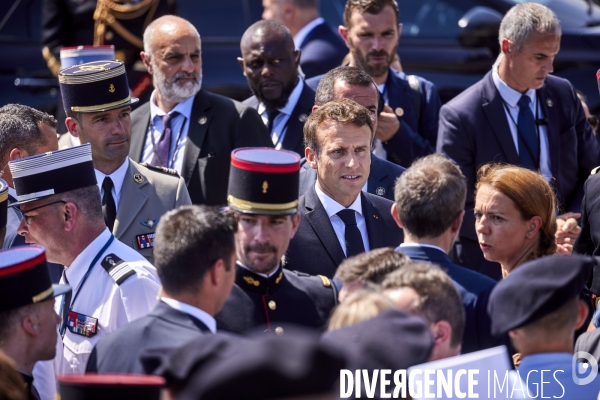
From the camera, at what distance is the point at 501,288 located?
130 inches

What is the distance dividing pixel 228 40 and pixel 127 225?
9.04 feet

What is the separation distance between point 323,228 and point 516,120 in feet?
6.18

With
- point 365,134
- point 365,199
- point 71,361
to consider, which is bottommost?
point 71,361

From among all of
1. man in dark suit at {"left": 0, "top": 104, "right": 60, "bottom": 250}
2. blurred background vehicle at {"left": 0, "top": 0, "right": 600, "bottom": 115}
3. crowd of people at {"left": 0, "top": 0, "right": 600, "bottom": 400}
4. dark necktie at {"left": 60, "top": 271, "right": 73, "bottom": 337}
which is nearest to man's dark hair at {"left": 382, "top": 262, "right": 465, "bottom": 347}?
crowd of people at {"left": 0, "top": 0, "right": 600, "bottom": 400}

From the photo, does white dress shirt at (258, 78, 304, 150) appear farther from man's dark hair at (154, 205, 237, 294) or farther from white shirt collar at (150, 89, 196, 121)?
man's dark hair at (154, 205, 237, 294)

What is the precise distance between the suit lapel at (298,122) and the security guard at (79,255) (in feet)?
6.55

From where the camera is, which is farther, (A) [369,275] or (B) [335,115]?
(B) [335,115]

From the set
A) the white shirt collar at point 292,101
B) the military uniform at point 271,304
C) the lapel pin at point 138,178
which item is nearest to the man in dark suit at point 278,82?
the white shirt collar at point 292,101

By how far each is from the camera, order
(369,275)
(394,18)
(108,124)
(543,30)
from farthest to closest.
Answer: (394,18)
(543,30)
(108,124)
(369,275)

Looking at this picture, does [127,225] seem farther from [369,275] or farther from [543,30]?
[543,30]

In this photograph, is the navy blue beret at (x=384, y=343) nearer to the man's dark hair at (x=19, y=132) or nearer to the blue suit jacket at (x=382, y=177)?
the blue suit jacket at (x=382, y=177)

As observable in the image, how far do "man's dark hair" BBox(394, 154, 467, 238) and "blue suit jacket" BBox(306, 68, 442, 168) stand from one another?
223 centimetres

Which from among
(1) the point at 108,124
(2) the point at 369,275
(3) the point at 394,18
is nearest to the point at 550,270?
(2) the point at 369,275

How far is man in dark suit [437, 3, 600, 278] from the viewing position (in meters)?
5.87
